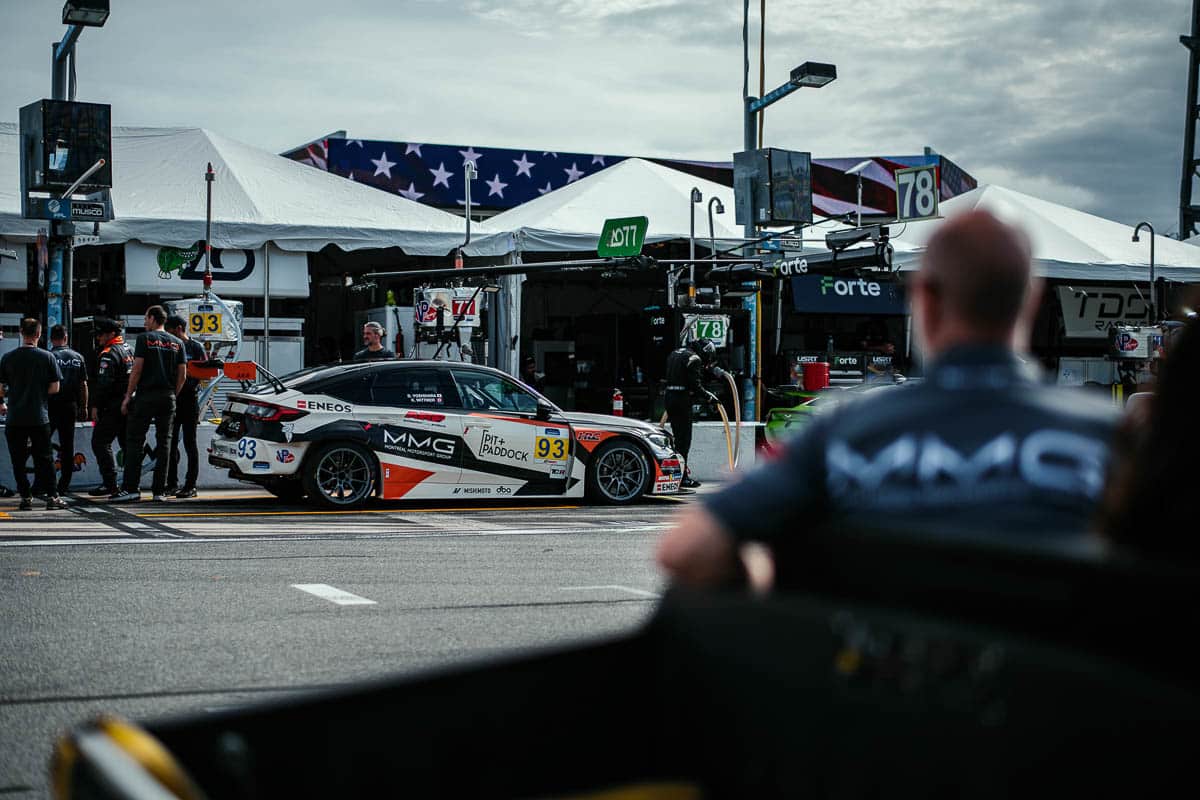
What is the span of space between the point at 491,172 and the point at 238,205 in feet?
38.1

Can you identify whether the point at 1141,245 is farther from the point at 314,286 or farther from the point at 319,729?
the point at 319,729

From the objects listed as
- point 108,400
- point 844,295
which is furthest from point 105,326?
point 844,295

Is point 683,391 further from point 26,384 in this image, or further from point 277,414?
point 26,384

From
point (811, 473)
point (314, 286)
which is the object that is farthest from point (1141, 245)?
point (811, 473)

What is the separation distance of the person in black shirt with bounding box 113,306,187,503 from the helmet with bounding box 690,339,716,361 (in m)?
6.34

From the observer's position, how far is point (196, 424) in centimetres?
1529

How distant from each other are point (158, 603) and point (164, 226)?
13146 mm

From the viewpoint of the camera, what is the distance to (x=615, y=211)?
24.4 metres

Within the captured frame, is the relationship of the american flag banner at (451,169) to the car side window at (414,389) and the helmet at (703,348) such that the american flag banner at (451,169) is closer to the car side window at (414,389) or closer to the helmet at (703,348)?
the helmet at (703,348)

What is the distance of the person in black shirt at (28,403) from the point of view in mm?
13383

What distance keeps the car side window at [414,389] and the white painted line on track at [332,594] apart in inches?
211

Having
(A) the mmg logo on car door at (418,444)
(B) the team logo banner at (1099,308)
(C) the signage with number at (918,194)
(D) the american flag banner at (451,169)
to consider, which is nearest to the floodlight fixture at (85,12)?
(A) the mmg logo on car door at (418,444)

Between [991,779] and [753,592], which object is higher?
[753,592]

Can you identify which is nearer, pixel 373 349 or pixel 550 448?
pixel 550 448
